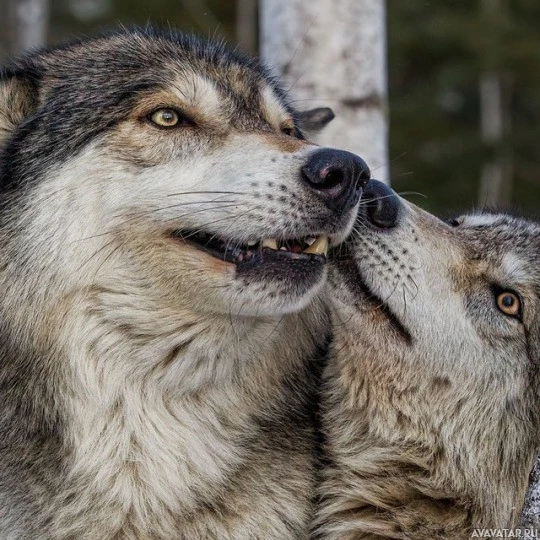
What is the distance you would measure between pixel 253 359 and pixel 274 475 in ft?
1.76

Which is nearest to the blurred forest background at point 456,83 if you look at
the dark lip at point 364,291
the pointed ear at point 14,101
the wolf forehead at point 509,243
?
the wolf forehead at point 509,243

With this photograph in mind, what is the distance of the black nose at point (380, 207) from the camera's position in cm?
451

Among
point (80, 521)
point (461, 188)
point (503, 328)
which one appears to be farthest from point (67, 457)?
point (461, 188)

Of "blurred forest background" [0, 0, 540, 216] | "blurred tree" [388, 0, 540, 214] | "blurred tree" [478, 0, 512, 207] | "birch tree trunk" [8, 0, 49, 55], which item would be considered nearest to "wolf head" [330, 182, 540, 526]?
"birch tree trunk" [8, 0, 49, 55]

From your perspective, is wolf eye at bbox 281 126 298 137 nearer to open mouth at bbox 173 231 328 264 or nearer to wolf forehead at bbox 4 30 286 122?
wolf forehead at bbox 4 30 286 122

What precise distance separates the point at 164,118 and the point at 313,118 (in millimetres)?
1209

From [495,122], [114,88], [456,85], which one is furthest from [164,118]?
[495,122]

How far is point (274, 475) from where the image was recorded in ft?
14.4

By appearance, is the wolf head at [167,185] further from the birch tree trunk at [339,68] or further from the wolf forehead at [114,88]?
the birch tree trunk at [339,68]

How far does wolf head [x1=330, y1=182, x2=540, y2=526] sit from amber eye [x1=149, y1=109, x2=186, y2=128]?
96 centimetres

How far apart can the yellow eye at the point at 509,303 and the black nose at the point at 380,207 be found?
24.1 inches

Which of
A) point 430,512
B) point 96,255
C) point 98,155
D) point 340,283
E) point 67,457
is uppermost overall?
point 98,155

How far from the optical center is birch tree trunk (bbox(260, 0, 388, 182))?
6309 millimetres

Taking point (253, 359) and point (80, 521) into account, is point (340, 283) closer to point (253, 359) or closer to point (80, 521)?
point (253, 359)
